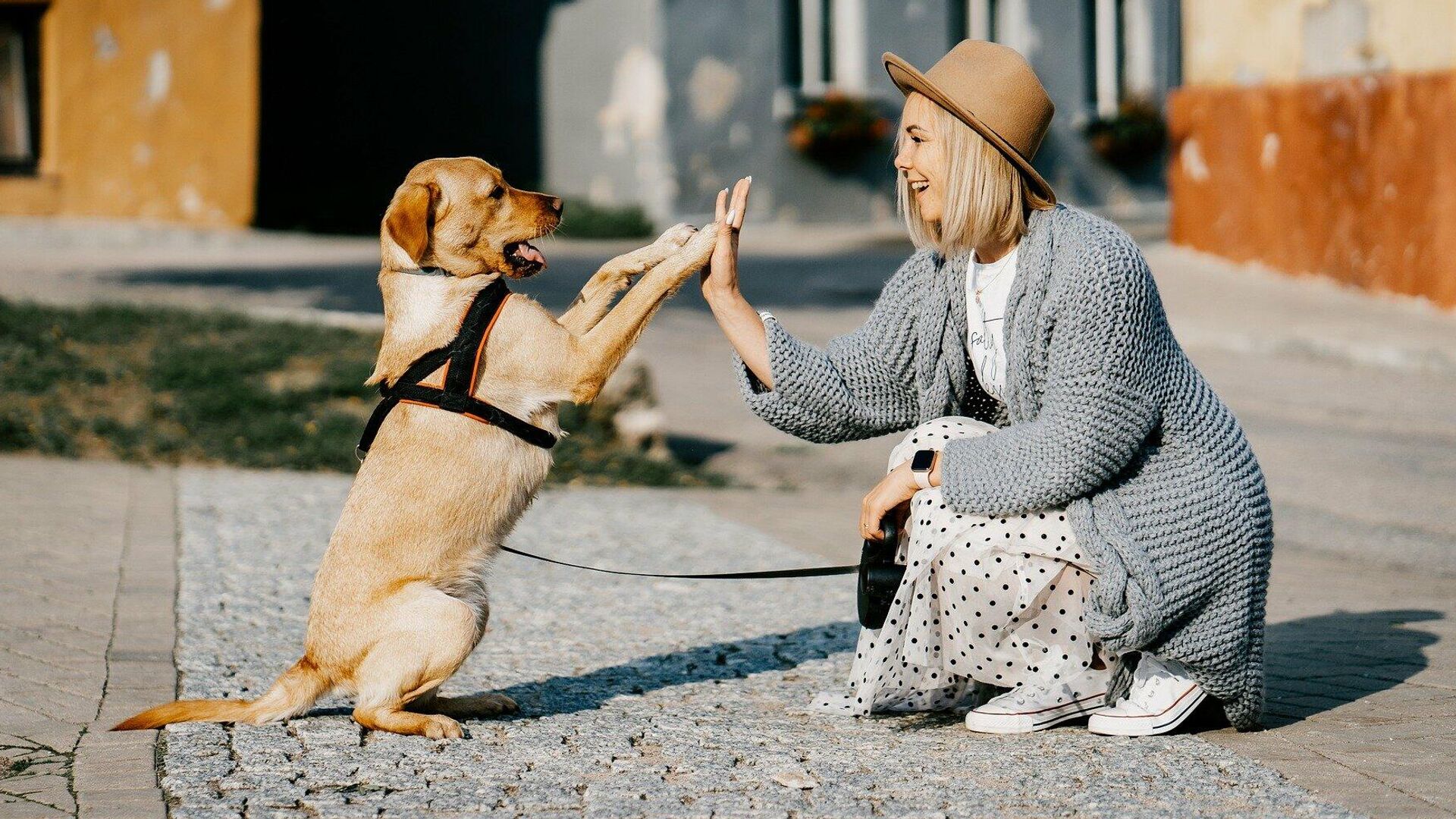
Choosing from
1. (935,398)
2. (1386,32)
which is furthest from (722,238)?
(1386,32)

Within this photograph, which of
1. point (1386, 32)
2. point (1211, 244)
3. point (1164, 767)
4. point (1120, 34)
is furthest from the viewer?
point (1120, 34)

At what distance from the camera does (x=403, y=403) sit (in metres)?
4.29

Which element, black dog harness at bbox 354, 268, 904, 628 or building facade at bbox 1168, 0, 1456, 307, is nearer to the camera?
black dog harness at bbox 354, 268, 904, 628

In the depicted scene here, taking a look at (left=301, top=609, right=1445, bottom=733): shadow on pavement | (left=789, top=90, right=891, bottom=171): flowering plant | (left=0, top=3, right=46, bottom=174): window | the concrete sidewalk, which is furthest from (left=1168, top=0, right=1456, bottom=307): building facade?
(left=0, top=3, right=46, bottom=174): window

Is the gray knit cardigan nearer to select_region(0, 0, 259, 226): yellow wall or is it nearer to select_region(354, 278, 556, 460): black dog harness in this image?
select_region(354, 278, 556, 460): black dog harness

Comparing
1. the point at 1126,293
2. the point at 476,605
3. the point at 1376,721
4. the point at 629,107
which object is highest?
the point at 629,107

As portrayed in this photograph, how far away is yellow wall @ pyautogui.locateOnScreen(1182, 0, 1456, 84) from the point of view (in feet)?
39.5

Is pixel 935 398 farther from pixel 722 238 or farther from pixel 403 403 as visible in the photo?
pixel 403 403

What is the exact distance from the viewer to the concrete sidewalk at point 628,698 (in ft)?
12.1

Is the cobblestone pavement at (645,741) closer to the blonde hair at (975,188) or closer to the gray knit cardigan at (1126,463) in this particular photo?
the gray knit cardigan at (1126,463)

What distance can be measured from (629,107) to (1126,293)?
1818 centimetres

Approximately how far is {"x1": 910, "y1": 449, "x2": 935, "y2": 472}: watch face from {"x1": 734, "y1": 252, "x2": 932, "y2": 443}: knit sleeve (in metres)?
0.38

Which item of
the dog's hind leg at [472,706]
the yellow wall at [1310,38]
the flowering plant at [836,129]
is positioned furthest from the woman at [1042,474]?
the flowering plant at [836,129]

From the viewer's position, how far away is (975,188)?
4.08m
